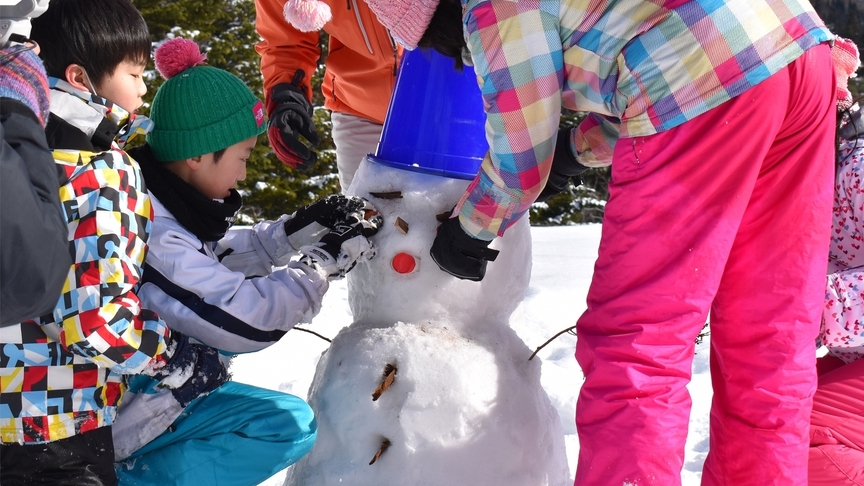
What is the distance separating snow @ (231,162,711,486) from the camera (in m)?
1.71

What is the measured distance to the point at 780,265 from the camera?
Answer: 161 centimetres

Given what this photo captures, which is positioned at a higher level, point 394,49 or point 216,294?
point 394,49

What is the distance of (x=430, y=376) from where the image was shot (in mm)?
1754

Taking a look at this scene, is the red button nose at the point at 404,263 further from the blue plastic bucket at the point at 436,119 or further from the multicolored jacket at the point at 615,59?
the multicolored jacket at the point at 615,59

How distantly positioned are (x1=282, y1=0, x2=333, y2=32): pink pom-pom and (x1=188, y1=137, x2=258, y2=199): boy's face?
384 mm

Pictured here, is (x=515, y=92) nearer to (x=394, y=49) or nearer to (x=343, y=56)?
(x=394, y=49)

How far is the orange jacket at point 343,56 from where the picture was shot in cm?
240

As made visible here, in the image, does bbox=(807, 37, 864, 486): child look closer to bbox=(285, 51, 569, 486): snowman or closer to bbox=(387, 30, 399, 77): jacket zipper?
bbox=(285, 51, 569, 486): snowman

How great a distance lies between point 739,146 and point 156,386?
127 cm

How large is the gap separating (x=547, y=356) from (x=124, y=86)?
2055 mm

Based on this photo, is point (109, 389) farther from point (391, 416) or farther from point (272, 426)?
point (391, 416)

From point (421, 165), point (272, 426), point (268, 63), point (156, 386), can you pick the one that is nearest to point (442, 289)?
point (421, 165)

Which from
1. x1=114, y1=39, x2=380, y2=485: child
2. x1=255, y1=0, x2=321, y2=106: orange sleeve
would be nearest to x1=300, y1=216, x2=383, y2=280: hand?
x1=114, y1=39, x2=380, y2=485: child

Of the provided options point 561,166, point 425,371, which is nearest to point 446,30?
point 561,166
